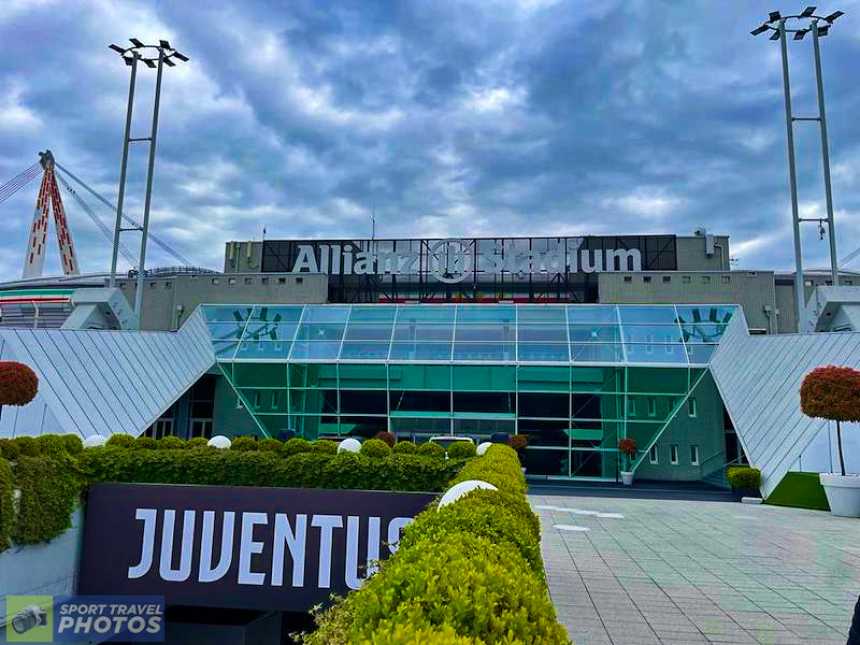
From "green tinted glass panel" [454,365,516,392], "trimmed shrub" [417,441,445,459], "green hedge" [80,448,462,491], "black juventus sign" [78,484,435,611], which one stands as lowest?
"black juventus sign" [78,484,435,611]

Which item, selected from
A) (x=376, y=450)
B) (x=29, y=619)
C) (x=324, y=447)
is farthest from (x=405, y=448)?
(x=29, y=619)

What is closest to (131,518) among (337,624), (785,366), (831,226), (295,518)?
(295,518)

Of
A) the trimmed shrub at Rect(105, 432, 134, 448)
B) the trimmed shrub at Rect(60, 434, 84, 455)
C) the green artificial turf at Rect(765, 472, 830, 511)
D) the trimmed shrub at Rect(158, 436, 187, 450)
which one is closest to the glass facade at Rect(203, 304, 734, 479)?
the green artificial turf at Rect(765, 472, 830, 511)

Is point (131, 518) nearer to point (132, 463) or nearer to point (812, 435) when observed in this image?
point (132, 463)

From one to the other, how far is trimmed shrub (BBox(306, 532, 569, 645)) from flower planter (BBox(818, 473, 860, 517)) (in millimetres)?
15591

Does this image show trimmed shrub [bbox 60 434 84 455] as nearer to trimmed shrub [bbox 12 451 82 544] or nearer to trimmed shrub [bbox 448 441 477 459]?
trimmed shrub [bbox 12 451 82 544]

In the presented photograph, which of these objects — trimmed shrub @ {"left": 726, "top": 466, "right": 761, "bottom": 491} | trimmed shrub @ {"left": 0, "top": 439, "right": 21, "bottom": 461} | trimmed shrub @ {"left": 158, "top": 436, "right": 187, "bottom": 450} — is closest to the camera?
trimmed shrub @ {"left": 0, "top": 439, "right": 21, "bottom": 461}

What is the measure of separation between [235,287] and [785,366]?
29.0 m

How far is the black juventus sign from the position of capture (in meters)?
11.6

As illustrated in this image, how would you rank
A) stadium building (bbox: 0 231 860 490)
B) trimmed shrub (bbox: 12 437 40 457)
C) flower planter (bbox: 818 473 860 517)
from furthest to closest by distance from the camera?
stadium building (bbox: 0 231 860 490)
flower planter (bbox: 818 473 860 517)
trimmed shrub (bbox: 12 437 40 457)

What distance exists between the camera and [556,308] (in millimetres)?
31016

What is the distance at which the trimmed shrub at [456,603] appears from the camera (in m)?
2.65

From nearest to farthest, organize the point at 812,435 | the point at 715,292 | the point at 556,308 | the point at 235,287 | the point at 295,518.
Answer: the point at 295,518
the point at 812,435
the point at 556,308
the point at 715,292
the point at 235,287

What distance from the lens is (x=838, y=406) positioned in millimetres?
14500
